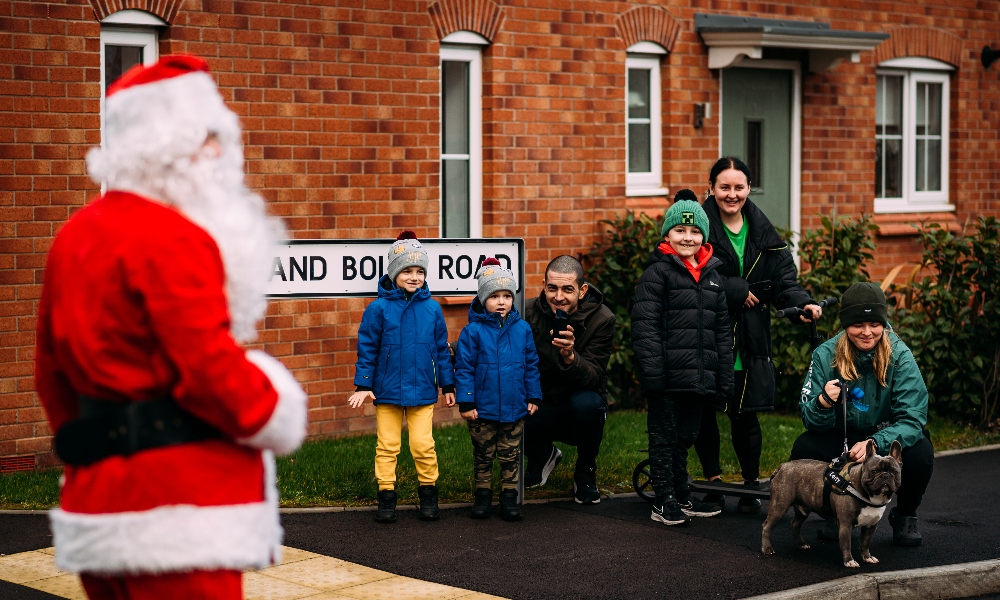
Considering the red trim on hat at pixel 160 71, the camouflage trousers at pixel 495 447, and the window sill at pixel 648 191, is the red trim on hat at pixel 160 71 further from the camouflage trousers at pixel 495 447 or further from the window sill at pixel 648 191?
the window sill at pixel 648 191

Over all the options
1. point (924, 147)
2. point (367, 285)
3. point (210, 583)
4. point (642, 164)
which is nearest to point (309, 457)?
point (367, 285)

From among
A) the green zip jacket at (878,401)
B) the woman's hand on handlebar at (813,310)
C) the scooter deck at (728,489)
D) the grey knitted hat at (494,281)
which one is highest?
the grey knitted hat at (494,281)

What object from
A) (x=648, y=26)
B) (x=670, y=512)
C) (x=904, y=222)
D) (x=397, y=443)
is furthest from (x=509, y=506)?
(x=904, y=222)

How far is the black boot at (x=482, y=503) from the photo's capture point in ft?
22.4

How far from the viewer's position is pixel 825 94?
1253 cm

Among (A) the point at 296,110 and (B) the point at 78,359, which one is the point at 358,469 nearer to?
(A) the point at 296,110

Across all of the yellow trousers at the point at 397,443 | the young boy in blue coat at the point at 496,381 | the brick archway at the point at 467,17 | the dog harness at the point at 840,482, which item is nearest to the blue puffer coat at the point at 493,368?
the young boy in blue coat at the point at 496,381

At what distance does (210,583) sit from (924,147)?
1278cm

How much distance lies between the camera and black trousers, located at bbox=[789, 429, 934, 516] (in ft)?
20.2

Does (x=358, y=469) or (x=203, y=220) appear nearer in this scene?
(x=203, y=220)

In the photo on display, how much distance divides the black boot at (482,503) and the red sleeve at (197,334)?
169 inches

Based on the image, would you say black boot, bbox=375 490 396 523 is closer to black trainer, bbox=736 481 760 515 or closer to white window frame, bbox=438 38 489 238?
black trainer, bbox=736 481 760 515

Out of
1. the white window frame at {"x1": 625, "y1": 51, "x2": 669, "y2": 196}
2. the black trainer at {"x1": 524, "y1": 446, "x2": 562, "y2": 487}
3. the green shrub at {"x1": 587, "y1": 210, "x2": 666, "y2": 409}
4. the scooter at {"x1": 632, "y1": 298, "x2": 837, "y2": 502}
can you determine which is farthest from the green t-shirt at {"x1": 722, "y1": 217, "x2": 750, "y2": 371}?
the white window frame at {"x1": 625, "y1": 51, "x2": 669, "y2": 196}

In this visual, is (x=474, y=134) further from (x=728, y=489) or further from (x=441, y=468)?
(x=728, y=489)
